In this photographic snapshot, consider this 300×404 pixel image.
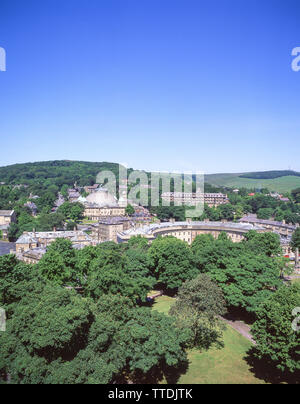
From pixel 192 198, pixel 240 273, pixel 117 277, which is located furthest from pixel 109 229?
pixel 192 198

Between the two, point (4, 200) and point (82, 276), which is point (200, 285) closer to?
point (82, 276)

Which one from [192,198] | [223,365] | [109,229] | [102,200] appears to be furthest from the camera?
[192,198]

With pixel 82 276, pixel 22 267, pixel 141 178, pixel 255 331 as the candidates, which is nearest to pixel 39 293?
pixel 22 267

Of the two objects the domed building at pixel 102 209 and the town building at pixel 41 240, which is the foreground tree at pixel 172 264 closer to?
the town building at pixel 41 240

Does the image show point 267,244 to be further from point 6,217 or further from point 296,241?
point 6,217

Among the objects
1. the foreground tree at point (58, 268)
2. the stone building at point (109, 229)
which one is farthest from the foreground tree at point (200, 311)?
the stone building at point (109, 229)

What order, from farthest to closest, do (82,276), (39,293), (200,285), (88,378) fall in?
(82,276), (200,285), (39,293), (88,378)
